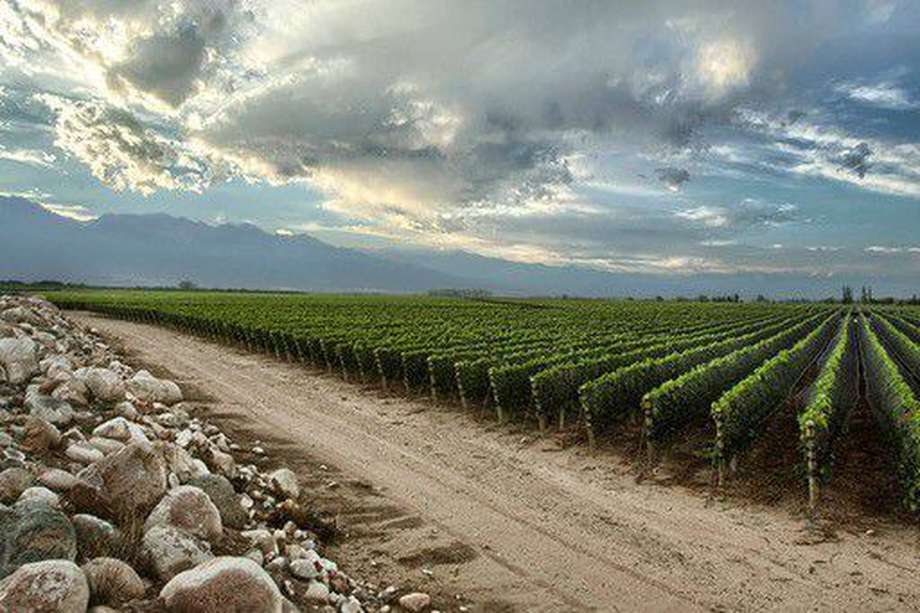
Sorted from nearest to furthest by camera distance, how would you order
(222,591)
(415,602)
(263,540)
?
(222,591) < (415,602) < (263,540)

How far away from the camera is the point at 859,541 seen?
494 inches

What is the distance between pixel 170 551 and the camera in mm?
7953

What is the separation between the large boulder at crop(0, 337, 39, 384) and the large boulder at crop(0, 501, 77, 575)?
23.8ft

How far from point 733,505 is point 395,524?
7379 millimetres

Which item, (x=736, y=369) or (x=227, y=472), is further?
(x=736, y=369)

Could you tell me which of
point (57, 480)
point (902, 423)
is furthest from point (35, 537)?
point (902, 423)

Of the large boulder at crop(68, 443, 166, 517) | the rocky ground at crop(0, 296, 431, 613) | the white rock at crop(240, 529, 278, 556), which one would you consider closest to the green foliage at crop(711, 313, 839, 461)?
the rocky ground at crop(0, 296, 431, 613)

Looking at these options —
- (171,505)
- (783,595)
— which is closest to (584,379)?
(783,595)

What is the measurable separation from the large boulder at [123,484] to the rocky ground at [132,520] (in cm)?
2

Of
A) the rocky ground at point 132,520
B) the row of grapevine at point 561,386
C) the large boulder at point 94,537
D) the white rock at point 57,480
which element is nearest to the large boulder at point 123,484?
the rocky ground at point 132,520

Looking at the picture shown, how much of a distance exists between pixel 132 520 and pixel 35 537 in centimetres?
157

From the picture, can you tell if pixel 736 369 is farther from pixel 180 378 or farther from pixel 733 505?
pixel 180 378

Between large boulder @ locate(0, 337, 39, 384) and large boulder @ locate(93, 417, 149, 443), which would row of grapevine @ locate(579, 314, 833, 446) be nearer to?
large boulder @ locate(93, 417, 149, 443)

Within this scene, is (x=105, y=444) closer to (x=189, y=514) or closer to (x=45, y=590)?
(x=189, y=514)
